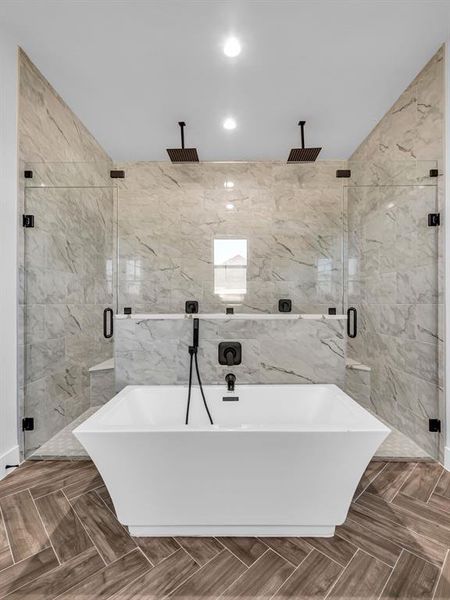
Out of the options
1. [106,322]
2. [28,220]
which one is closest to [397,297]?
[106,322]

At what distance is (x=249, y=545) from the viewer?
1320mm

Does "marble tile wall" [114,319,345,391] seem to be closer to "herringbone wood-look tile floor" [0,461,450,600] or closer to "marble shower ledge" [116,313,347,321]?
"marble shower ledge" [116,313,347,321]

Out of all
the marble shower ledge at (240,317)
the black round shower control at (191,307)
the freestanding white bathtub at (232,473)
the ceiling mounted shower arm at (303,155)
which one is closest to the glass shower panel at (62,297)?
the marble shower ledge at (240,317)

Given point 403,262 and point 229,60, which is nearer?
point 229,60

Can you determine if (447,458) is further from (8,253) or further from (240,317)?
(8,253)

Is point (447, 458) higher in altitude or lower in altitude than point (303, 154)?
lower

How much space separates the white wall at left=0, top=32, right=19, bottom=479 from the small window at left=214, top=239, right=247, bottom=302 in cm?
146

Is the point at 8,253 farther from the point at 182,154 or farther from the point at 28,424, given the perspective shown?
the point at 182,154

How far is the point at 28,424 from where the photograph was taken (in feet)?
6.64

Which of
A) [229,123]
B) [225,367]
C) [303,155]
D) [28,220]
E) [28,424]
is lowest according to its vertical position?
[28,424]

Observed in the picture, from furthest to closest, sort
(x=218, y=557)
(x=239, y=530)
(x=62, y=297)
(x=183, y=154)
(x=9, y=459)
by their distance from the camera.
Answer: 1. (x=183, y=154)
2. (x=62, y=297)
3. (x=9, y=459)
4. (x=239, y=530)
5. (x=218, y=557)

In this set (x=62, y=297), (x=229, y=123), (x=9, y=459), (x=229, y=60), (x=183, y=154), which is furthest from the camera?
(x=229, y=123)

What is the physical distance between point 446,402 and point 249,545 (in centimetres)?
152

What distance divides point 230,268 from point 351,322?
42.1 inches
